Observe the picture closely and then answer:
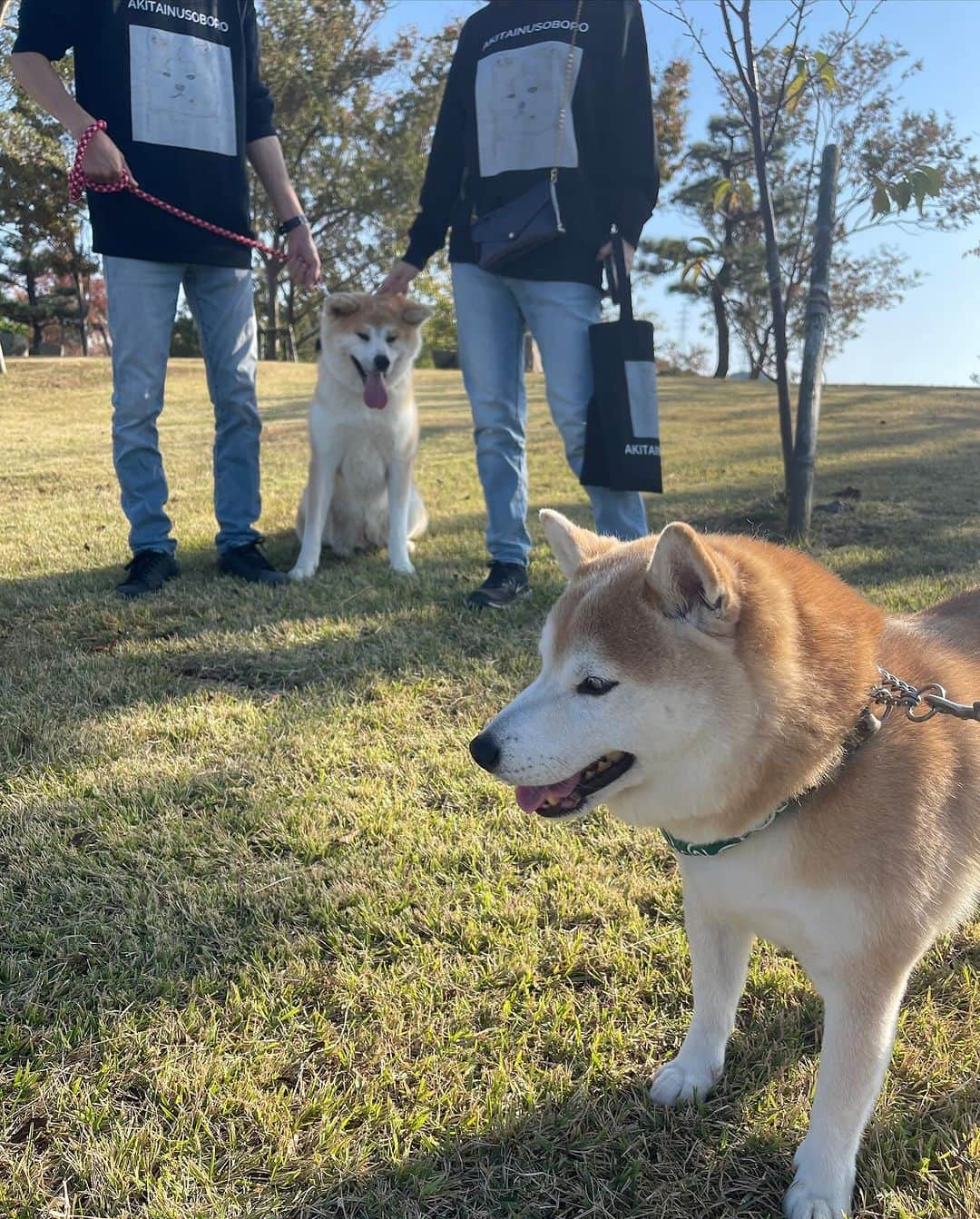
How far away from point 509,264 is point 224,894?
3052 millimetres

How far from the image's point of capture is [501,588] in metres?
4.26

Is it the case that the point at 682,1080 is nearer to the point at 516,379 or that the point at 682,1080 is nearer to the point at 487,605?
the point at 487,605

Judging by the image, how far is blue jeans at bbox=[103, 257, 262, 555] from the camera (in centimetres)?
425

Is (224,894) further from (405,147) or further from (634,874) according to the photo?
(405,147)

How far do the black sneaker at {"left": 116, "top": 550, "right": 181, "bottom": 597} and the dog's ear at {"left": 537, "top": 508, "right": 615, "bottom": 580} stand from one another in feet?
9.76

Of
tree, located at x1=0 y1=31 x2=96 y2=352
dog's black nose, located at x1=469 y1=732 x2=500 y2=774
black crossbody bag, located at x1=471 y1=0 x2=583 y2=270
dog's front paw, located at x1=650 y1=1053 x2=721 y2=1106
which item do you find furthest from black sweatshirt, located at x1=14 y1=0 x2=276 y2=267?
tree, located at x1=0 y1=31 x2=96 y2=352

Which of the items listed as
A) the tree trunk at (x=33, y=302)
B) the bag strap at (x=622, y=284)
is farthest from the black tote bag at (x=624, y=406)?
the tree trunk at (x=33, y=302)

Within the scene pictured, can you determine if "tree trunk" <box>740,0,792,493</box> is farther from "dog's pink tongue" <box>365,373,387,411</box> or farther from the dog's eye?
the dog's eye

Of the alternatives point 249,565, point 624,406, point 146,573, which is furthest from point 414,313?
point 146,573

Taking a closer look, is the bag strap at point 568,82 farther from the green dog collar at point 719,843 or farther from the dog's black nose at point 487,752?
the green dog collar at point 719,843

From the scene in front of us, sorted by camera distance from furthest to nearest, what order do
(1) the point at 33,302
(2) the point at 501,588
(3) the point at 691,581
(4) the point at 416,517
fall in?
1. (1) the point at 33,302
2. (4) the point at 416,517
3. (2) the point at 501,588
4. (3) the point at 691,581

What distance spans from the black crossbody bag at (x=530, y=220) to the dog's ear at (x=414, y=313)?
160cm

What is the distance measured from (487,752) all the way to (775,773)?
20.4 inches

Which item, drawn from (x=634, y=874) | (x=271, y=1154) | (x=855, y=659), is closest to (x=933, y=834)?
(x=855, y=659)
